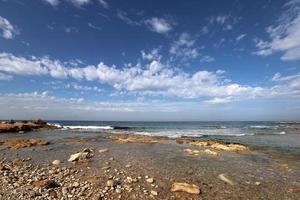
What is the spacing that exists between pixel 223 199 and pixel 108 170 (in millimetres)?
5865

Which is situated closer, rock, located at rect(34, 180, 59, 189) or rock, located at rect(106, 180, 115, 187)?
rock, located at rect(34, 180, 59, 189)

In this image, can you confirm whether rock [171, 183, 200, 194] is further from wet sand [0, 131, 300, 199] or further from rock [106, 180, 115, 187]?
rock [106, 180, 115, 187]

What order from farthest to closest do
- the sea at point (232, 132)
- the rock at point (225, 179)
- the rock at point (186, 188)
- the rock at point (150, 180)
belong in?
the sea at point (232, 132), the rock at point (225, 179), the rock at point (150, 180), the rock at point (186, 188)

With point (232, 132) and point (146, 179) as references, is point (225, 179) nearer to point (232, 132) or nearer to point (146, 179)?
point (146, 179)

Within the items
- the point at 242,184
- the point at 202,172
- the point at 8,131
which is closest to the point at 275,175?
the point at 242,184

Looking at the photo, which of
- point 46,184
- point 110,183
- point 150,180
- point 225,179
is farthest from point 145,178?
point 46,184

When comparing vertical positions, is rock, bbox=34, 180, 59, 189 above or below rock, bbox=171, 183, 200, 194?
above

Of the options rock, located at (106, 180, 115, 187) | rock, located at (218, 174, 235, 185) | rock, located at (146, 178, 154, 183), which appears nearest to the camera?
rock, located at (106, 180, 115, 187)

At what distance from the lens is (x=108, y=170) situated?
11680 millimetres

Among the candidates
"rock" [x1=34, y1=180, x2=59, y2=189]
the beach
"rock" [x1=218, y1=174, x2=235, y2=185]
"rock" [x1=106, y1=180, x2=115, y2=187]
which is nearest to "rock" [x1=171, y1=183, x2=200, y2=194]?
the beach

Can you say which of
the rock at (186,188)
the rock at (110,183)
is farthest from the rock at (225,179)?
the rock at (110,183)

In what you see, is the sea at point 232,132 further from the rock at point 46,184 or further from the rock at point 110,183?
the rock at point 46,184

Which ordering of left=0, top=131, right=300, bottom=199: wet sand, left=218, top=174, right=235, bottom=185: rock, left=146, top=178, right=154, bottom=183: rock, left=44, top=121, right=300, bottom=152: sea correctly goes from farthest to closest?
left=44, top=121, right=300, bottom=152: sea → left=218, top=174, right=235, bottom=185: rock → left=146, top=178, right=154, bottom=183: rock → left=0, top=131, right=300, bottom=199: wet sand

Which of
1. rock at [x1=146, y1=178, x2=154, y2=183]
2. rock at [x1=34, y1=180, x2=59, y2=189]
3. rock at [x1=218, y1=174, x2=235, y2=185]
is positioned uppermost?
rock at [x1=34, y1=180, x2=59, y2=189]
